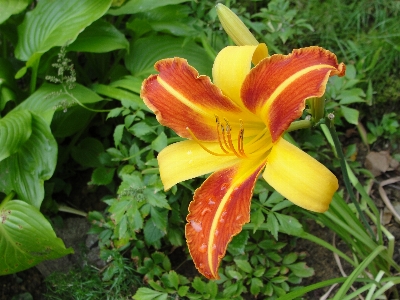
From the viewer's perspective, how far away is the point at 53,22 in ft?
6.98

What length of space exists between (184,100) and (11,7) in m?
1.36

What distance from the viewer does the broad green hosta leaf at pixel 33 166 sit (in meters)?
1.92

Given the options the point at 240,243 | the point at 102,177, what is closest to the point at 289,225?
the point at 240,243

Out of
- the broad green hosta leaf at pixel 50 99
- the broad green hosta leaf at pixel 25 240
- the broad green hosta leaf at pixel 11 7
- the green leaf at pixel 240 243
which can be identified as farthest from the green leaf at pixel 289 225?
the broad green hosta leaf at pixel 11 7

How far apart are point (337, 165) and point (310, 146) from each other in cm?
13

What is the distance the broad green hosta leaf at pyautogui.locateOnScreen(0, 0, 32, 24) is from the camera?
2.08 m

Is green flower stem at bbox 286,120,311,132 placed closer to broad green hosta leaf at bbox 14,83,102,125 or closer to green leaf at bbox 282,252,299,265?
green leaf at bbox 282,252,299,265

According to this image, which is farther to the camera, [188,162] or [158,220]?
[158,220]

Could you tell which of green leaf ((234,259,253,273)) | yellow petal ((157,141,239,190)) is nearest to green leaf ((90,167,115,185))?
green leaf ((234,259,253,273))

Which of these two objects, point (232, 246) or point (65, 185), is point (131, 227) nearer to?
point (232, 246)

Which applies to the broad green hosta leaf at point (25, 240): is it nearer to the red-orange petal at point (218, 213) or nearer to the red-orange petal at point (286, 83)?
the red-orange petal at point (218, 213)

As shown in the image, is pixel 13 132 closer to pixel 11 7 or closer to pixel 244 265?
pixel 11 7

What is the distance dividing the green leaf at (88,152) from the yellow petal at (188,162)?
104cm

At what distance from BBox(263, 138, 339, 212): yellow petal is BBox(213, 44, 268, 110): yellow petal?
18cm
